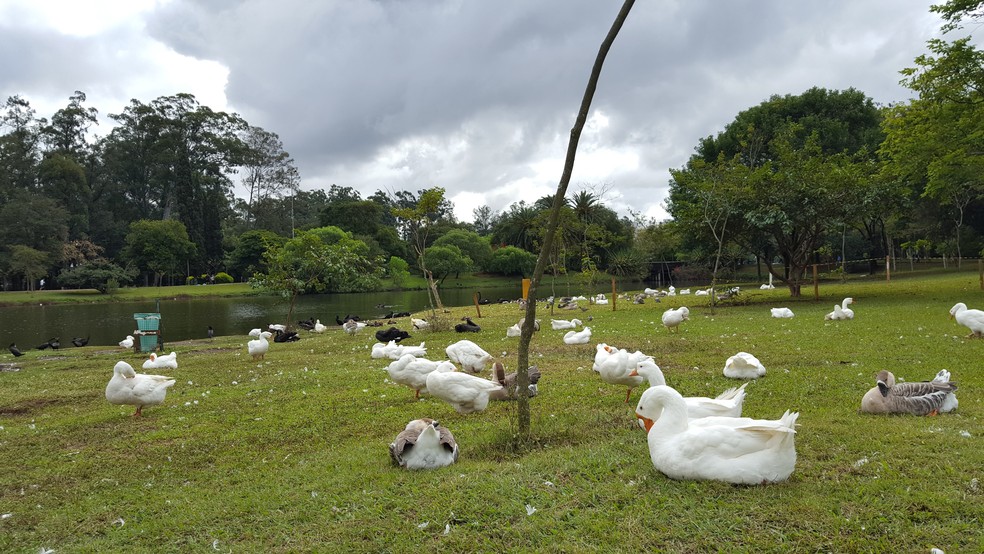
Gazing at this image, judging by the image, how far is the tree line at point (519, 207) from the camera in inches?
814

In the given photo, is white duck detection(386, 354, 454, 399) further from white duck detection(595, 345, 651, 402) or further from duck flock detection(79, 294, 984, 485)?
white duck detection(595, 345, 651, 402)

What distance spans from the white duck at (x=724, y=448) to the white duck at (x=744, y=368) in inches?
163

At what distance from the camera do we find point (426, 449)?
491cm

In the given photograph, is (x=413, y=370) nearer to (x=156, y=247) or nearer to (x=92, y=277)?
(x=92, y=277)

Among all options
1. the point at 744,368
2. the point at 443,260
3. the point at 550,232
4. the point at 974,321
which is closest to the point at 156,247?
the point at 443,260

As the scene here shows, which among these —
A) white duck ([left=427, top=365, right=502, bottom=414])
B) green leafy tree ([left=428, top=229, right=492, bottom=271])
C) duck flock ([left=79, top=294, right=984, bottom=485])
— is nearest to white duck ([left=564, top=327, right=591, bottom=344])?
duck flock ([left=79, top=294, right=984, bottom=485])

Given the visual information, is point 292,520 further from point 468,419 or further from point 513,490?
point 468,419

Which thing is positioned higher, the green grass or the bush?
the bush

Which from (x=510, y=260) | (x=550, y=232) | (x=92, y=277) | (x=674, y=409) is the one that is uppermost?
(x=510, y=260)

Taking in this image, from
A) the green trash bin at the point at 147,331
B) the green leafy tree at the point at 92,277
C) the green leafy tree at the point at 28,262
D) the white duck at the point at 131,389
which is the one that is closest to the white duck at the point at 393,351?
the white duck at the point at 131,389

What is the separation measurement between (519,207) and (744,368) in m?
81.8

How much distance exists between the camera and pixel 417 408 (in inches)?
293

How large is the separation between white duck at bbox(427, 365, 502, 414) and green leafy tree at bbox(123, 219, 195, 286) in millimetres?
66515

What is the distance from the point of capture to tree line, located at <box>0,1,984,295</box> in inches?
814
